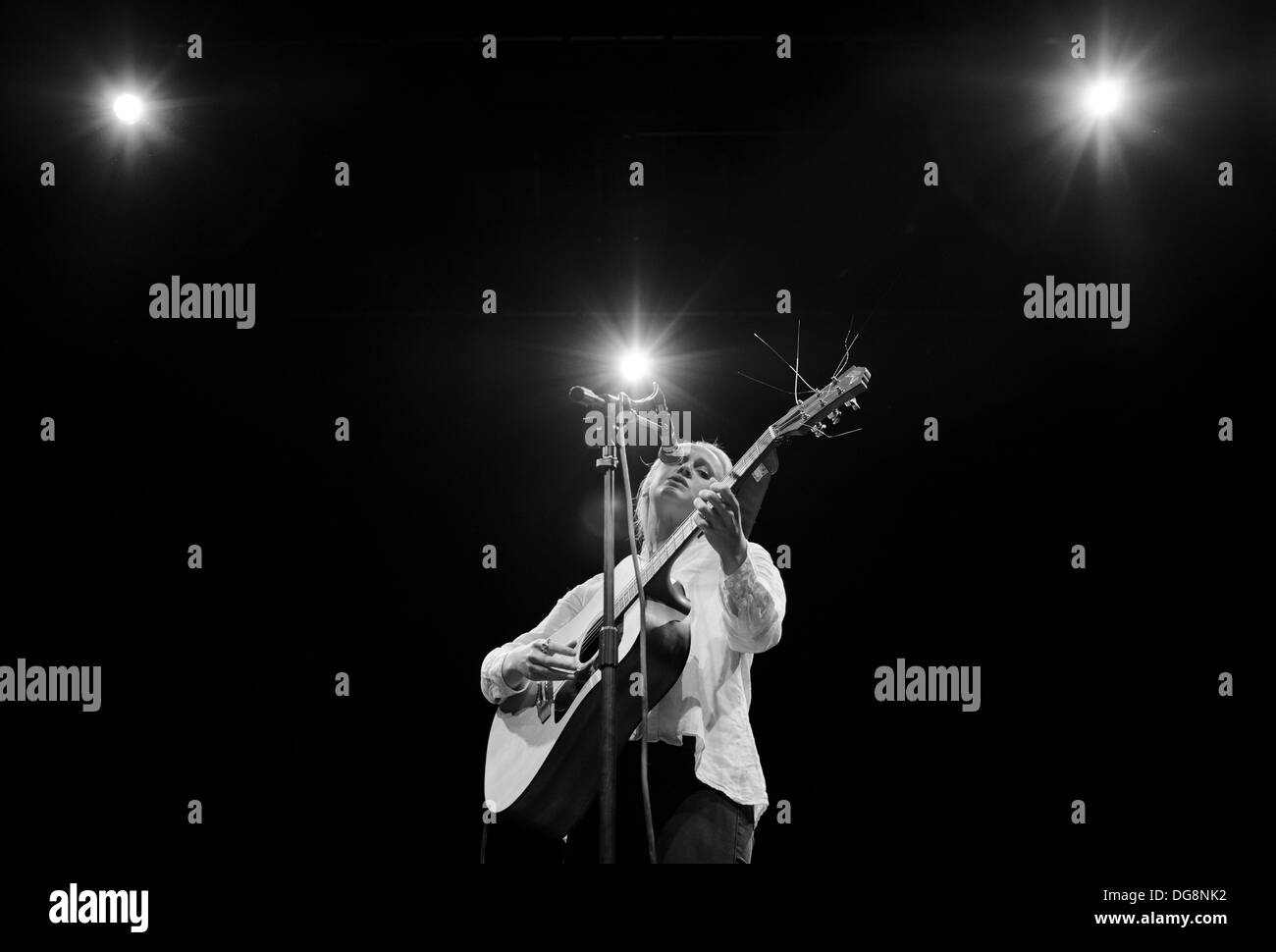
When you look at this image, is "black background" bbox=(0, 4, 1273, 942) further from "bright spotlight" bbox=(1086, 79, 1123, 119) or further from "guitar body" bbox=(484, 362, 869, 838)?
"guitar body" bbox=(484, 362, 869, 838)

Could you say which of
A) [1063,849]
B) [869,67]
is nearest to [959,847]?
[1063,849]

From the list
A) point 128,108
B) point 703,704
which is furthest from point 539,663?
point 128,108

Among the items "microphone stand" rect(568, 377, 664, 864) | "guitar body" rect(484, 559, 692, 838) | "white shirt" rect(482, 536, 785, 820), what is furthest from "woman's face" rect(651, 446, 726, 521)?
"microphone stand" rect(568, 377, 664, 864)

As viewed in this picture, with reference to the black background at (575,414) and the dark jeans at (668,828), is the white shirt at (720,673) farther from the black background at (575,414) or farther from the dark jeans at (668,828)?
the black background at (575,414)

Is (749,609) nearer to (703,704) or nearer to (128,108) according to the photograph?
(703,704)

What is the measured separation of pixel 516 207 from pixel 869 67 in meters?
1.17

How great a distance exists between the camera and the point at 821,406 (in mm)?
2582

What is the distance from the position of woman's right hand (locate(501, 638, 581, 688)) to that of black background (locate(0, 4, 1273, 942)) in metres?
0.88

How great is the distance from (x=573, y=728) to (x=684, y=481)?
700 mm

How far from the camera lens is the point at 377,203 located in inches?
139

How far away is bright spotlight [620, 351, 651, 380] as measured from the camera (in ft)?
11.3

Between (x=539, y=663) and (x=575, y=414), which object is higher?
(x=575, y=414)

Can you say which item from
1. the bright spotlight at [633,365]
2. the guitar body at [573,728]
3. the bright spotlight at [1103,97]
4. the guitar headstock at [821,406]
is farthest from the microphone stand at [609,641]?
the bright spotlight at [1103,97]
